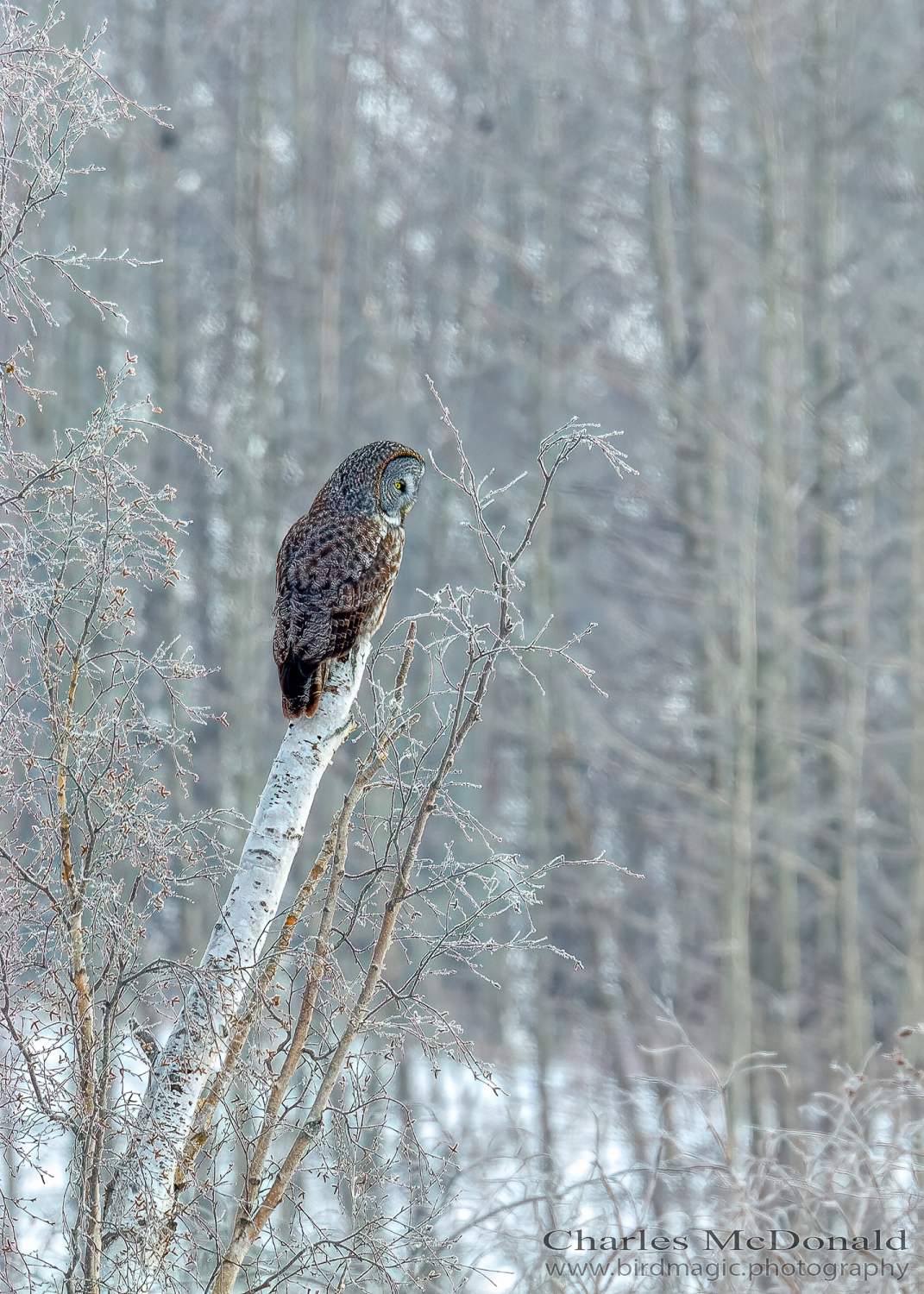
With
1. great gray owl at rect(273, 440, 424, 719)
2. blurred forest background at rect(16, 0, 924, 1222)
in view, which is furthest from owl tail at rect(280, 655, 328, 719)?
blurred forest background at rect(16, 0, 924, 1222)

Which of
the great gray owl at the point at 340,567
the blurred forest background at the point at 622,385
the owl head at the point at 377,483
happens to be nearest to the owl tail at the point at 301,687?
the great gray owl at the point at 340,567

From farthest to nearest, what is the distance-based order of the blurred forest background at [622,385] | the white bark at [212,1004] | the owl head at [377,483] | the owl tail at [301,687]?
the blurred forest background at [622,385] < the owl head at [377,483] < the owl tail at [301,687] < the white bark at [212,1004]

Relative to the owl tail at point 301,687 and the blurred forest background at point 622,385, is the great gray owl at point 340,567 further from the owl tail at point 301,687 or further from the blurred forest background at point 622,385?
the blurred forest background at point 622,385

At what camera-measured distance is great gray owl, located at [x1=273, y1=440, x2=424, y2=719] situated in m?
3.41

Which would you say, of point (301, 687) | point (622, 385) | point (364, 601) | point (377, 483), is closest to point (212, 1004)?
point (301, 687)

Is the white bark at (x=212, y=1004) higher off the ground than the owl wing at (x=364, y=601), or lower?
lower

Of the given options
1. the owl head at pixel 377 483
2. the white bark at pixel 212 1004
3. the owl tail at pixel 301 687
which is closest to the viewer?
the white bark at pixel 212 1004

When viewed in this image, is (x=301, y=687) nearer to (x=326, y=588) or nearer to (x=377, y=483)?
(x=326, y=588)

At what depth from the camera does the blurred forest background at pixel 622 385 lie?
38.0ft

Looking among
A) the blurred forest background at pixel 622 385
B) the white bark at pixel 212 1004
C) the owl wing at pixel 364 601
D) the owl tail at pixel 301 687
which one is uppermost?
the blurred forest background at pixel 622 385

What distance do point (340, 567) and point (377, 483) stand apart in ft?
0.92

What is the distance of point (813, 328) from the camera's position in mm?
12477

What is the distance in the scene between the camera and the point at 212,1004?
2955 mm

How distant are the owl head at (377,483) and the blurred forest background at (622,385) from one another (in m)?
6.63
